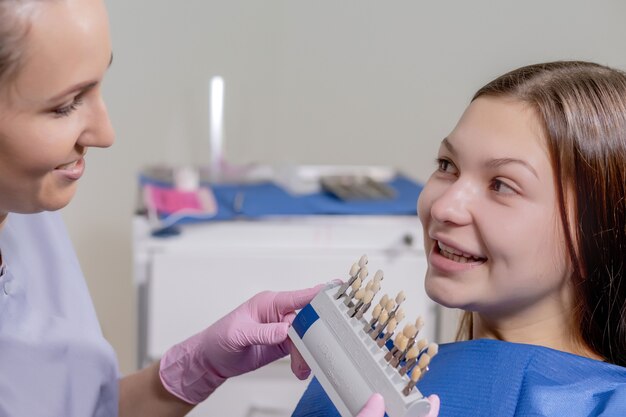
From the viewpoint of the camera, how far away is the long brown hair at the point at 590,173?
1040 millimetres

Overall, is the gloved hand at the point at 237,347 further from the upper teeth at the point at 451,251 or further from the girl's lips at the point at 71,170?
the girl's lips at the point at 71,170

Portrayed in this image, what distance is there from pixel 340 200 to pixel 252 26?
0.84 metres

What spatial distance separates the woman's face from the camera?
0.88 meters

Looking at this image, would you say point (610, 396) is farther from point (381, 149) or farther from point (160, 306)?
point (381, 149)

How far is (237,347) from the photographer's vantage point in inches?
48.3

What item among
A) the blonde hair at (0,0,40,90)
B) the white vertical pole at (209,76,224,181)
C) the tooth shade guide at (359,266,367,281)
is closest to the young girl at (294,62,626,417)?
the tooth shade guide at (359,266,367,281)

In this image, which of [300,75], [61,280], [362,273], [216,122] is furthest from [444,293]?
[300,75]

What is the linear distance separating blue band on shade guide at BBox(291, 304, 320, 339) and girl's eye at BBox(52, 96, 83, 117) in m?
0.37

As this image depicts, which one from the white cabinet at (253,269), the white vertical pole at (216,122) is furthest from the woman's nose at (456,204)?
the white vertical pole at (216,122)

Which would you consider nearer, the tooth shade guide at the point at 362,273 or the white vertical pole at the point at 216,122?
the tooth shade guide at the point at 362,273

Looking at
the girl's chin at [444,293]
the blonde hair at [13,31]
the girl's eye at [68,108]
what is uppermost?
the blonde hair at [13,31]

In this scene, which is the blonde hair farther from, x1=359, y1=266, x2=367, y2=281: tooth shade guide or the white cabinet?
the white cabinet

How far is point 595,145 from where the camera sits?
104cm

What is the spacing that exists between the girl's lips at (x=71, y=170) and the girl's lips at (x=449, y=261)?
48 centimetres
